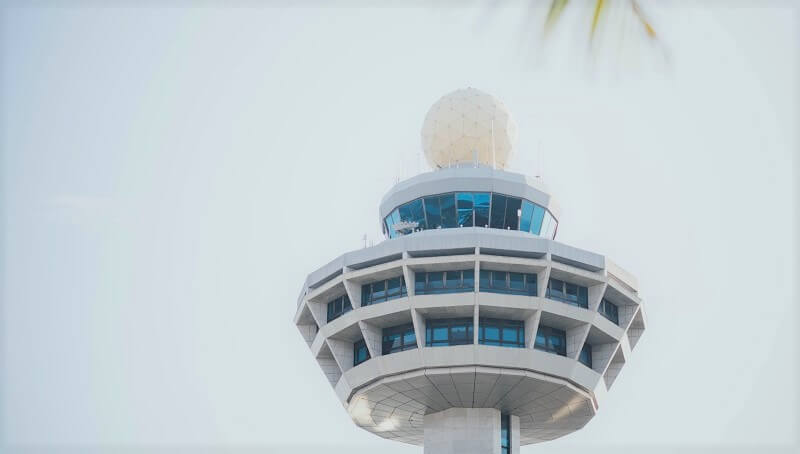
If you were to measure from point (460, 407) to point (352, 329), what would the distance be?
767cm

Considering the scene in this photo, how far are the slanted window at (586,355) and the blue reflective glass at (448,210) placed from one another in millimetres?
10228

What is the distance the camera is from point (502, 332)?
54.6 m

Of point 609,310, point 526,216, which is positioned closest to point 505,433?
point 609,310

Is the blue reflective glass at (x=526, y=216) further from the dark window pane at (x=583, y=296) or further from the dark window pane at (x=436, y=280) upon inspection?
the dark window pane at (x=436, y=280)

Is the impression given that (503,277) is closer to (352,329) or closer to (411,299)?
(411,299)

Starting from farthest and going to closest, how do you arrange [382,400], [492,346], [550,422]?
1. [550,422]
2. [382,400]
3. [492,346]

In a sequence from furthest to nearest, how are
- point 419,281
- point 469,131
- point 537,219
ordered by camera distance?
point 469,131
point 537,219
point 419,281

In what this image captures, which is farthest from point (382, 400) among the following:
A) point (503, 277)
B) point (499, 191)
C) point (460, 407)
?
point (499, 191)

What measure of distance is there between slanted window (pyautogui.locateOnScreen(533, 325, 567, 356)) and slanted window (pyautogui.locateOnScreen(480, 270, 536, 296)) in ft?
8.25

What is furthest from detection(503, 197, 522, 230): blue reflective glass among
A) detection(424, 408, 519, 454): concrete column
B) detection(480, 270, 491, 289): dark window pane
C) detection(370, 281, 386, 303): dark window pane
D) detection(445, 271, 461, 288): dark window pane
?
detection(424, 408, 519, 454): concrete column

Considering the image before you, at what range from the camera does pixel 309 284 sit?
5875cm

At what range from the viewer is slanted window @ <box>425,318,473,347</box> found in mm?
54344

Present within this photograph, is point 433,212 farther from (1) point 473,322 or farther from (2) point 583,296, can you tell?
(2) point 583,296

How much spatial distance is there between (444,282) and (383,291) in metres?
3.52
